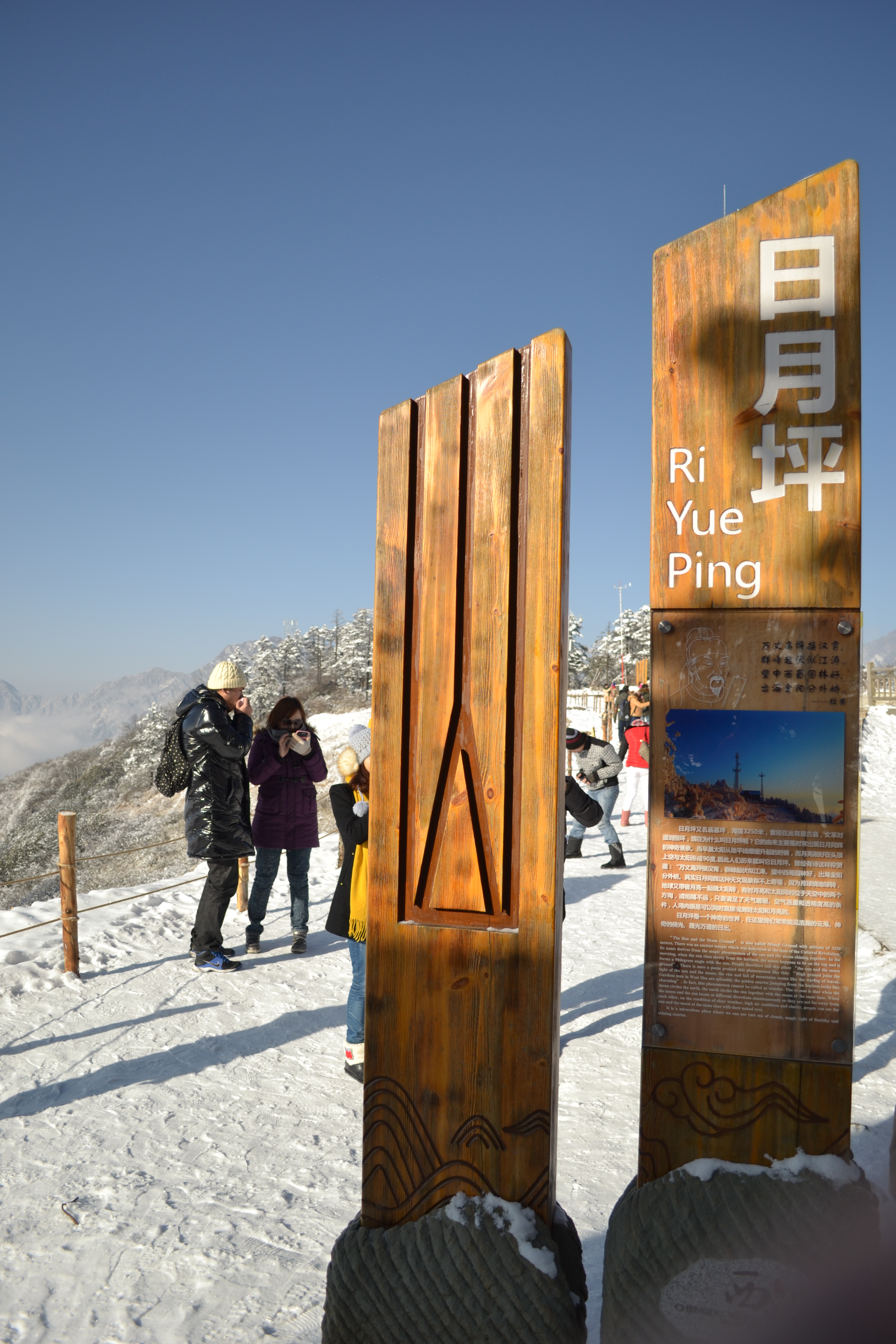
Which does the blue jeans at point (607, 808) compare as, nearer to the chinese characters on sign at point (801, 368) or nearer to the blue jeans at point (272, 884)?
the blue jeans at point (272, 884)

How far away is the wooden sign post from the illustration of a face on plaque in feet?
1.19

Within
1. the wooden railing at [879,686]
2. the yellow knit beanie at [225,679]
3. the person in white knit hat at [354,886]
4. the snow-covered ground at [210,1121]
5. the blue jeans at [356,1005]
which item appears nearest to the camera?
the snow-covered ground at [210,1121]

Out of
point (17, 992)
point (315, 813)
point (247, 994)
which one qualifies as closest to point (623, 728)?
point (315, 813)

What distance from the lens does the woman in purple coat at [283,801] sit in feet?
17.6

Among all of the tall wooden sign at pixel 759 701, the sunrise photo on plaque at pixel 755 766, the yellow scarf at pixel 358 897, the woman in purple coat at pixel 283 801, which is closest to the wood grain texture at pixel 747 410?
the tall wooden sign at pixel 759 701

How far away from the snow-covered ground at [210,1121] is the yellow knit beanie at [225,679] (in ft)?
5.98

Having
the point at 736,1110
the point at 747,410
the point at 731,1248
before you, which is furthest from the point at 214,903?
the point at 747,410

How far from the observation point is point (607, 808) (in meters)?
8.23

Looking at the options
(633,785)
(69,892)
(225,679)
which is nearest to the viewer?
(69,892)

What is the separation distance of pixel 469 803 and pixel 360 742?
229cm

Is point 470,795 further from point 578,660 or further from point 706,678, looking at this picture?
point 578,660

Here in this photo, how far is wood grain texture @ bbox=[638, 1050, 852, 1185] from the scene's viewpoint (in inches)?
86.3

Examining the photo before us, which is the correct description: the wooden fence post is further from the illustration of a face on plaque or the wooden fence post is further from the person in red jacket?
the person in red jacket

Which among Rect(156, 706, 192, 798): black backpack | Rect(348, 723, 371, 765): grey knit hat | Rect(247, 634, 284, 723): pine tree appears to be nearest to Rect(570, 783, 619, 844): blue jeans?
Rect(348, 723, 371, 765): grey knit hat
